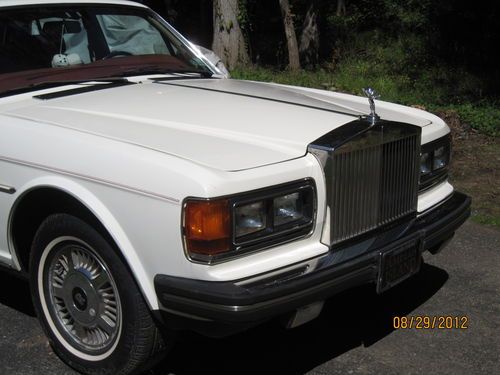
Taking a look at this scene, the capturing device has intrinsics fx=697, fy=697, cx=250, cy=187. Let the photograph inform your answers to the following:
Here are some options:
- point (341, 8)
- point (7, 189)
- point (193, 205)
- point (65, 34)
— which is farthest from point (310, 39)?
point (193, 205)

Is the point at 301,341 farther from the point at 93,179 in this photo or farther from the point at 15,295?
the point at 15,295

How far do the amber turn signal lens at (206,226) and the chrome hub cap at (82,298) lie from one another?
0.53 metres

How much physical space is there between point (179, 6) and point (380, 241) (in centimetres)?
2015

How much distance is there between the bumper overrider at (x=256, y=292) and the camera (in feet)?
9.02

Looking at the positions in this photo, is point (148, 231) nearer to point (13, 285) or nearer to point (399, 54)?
point (13, 285)

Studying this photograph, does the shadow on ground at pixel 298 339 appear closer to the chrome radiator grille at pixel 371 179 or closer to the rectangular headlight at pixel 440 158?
the chrome radiator grille at pixel 371 179

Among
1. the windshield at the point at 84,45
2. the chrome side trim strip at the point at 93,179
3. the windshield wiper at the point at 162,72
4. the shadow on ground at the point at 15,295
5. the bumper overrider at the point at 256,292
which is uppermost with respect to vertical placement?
the windshield at the point at 84,45

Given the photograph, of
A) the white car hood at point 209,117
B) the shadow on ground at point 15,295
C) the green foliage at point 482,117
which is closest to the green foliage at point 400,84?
the green foliage at point 482,117

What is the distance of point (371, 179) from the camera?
330 cm

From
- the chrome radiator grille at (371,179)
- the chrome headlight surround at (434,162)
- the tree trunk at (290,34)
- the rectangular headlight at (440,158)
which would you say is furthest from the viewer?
the tree trunk at (290,34)

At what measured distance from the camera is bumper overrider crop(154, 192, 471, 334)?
108 inches
